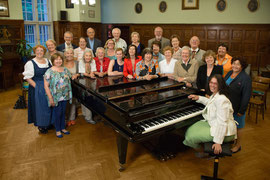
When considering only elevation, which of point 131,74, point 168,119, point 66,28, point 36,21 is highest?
point 36,21

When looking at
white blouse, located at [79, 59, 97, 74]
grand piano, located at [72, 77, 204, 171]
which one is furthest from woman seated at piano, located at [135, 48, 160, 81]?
white blouse, located at [79, 59, 97, 74]

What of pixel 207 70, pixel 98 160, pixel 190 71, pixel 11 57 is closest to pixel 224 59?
pixel 207 70

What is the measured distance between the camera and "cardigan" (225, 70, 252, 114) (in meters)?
2.96

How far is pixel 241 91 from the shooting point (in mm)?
3012

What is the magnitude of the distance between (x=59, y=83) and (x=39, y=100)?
48 centimetres

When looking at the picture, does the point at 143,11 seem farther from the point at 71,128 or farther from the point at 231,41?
the point at 71,128

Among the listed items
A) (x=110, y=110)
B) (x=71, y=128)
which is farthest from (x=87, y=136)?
(x=110, y=110)

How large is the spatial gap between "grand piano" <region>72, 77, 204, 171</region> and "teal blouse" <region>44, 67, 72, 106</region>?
1.21ft

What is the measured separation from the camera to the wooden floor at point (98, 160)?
2.82 meters

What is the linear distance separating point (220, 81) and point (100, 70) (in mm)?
2279

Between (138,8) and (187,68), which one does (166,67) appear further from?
(138,8)

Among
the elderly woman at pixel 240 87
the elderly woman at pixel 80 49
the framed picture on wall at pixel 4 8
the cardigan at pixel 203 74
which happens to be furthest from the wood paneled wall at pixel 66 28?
the elderly woman at pixel 240 87

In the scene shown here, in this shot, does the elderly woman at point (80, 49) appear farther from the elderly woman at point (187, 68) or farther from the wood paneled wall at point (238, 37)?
the wood paneled wall at point (238, 37)

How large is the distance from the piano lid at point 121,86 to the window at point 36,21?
6.28 meters
